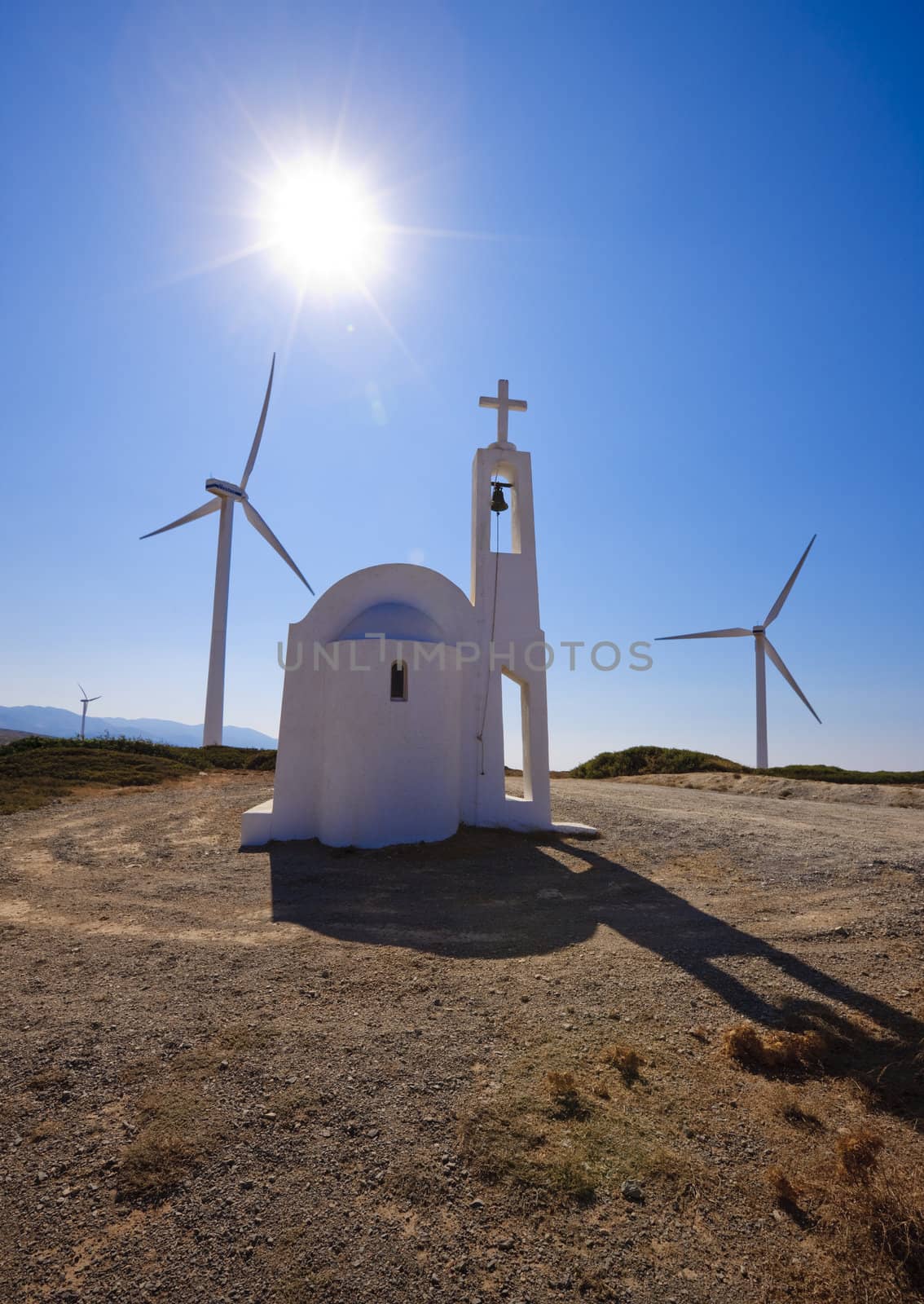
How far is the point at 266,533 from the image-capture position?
36.6 m

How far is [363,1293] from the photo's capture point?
3.47 m

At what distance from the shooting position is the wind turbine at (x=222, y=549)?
37031 mm

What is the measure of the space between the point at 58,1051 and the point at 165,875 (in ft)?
22.7

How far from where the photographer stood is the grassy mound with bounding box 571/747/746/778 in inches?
1243

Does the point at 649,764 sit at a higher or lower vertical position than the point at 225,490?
lower

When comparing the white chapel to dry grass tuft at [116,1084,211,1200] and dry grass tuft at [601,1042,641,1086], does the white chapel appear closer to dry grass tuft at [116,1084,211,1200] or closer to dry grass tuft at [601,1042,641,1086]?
dry grass tuft at [601,1042,641,1086]

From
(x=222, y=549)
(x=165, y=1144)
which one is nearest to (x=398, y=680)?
(x=165, y=1144)

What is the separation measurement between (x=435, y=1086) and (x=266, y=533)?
34592mm

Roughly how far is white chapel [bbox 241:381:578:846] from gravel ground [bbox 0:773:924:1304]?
10.9 ft

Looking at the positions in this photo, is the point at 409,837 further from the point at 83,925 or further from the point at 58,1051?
the point at 58,1051

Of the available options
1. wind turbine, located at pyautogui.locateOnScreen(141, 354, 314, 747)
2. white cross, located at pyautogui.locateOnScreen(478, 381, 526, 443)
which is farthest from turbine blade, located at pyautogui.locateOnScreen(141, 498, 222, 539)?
white cross, located at pyautogui.locateOnScreen(478, 381, 526, 443)

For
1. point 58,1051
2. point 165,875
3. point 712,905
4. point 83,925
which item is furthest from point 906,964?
point 165,875

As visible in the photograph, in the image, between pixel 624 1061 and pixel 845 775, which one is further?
pixel 845 775

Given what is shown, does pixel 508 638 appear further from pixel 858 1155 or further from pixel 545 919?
pixel 858 1155
